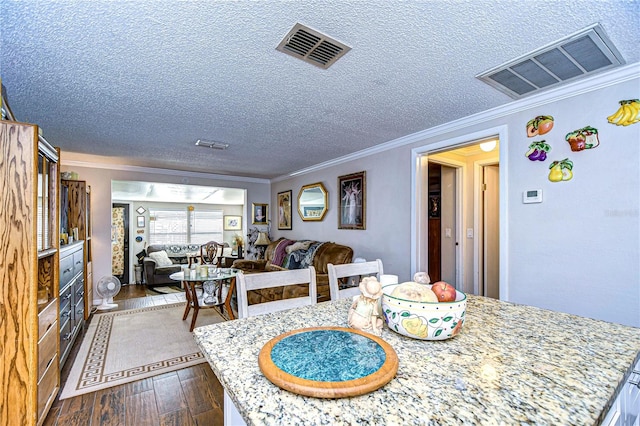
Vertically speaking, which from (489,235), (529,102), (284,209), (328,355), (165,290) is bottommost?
(165,290)

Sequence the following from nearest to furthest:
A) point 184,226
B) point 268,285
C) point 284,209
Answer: point 268,285
point 284,209
point 184,226

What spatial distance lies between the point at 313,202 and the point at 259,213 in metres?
1.74

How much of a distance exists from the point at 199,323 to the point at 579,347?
3605 mm

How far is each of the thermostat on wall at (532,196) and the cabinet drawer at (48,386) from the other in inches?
134

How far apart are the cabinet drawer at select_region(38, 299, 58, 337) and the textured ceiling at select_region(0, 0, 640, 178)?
4.79 ft

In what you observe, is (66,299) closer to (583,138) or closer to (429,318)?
(429,318)

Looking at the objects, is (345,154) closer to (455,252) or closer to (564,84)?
(455,252)

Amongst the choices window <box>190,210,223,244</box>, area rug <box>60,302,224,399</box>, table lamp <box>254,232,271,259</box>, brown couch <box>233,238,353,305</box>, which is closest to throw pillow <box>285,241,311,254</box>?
brown couch <box>233,238,353,305</box>

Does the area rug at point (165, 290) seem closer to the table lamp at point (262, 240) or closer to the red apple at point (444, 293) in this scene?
the table lamp at point (262, 240)

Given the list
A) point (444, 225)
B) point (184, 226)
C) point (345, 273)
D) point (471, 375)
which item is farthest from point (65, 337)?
point (184, 226)

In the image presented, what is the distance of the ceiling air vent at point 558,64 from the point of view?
1518mm

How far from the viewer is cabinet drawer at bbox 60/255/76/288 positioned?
2375 millimetres

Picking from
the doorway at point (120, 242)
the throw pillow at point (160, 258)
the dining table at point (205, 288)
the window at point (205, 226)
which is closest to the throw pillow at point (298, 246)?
the dining table at point (205, 288)

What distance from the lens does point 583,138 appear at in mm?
1958
